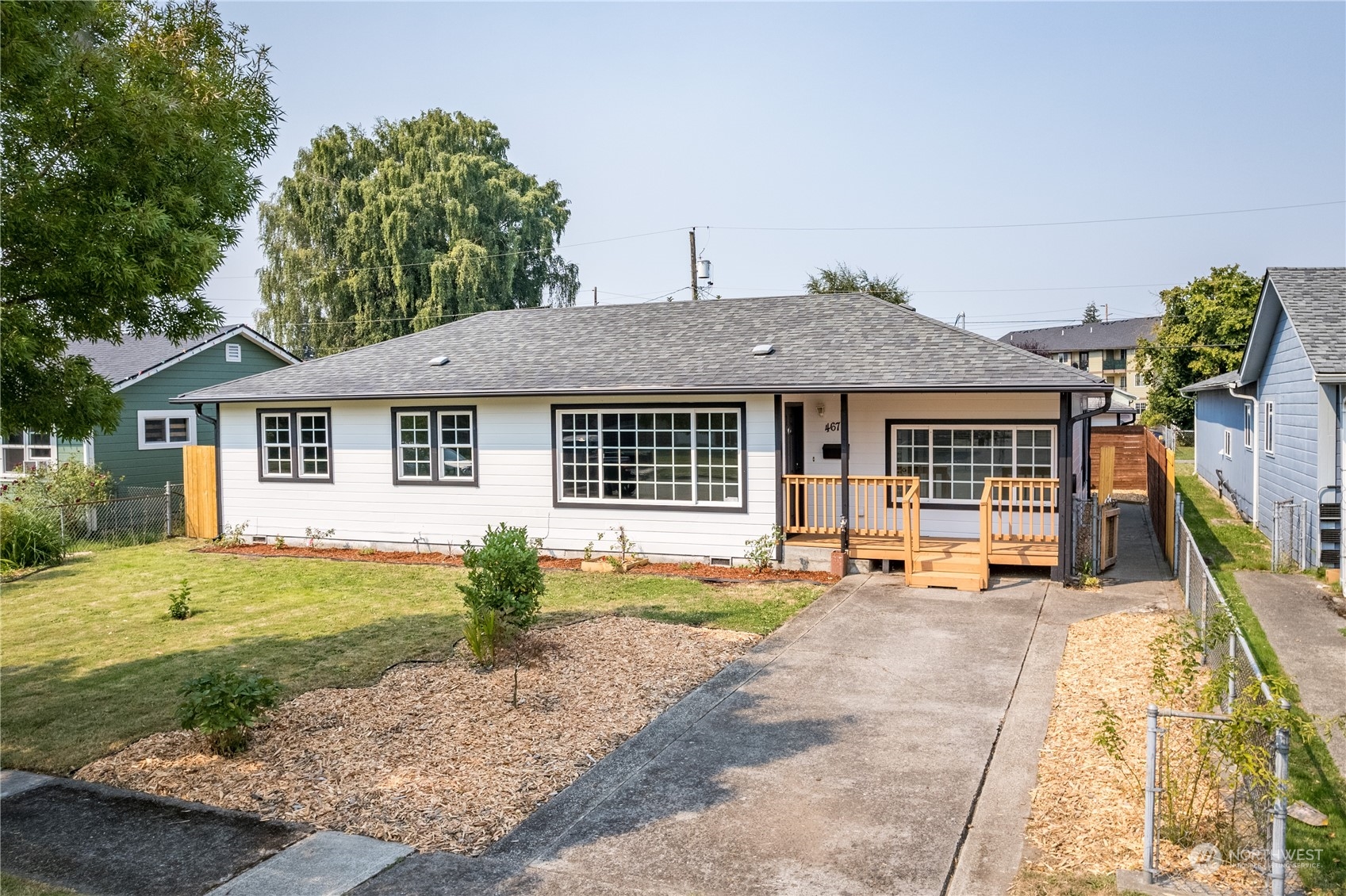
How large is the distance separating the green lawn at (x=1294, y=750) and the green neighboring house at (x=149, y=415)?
60.9ft

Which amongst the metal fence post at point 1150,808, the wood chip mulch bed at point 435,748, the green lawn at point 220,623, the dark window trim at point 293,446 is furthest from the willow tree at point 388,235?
the metal fence post at point 1150,808

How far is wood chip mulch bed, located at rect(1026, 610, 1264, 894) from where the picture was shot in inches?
182

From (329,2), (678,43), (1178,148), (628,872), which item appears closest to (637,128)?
(678,43)

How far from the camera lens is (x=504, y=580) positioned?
8.28 metres

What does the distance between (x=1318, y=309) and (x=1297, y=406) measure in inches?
59.4

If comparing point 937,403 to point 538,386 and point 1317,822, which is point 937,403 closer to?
point 538,386

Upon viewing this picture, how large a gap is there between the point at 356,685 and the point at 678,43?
32.3 ft

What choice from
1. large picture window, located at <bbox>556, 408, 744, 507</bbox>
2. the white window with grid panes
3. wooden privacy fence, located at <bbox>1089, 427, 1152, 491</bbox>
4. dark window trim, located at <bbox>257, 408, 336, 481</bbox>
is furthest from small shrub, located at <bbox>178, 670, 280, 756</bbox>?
wooden privacy fence, located at <bbox>1089, 427, 1152, 491</bbox>

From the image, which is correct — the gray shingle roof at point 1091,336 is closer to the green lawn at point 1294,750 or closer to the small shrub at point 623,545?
the green lawn at point 1294,750

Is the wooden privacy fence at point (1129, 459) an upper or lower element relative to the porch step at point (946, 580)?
upper

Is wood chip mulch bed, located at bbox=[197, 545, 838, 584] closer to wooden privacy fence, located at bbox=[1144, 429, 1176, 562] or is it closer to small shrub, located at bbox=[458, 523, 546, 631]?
small shrub, located at bbox=[458, 523, 546, 631]

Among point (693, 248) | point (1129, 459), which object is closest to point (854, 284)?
point (693, 248)

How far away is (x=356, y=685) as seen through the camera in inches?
316

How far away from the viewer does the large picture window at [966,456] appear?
1309 centimetres
